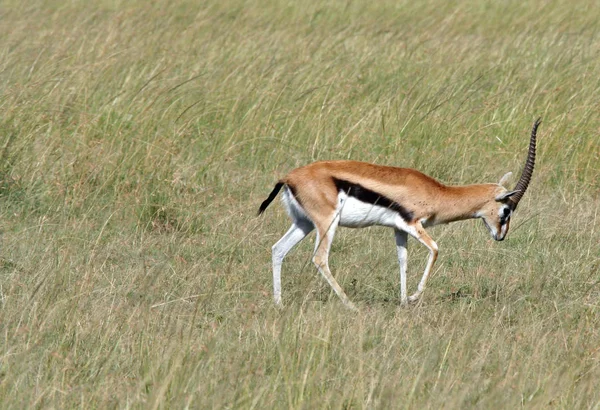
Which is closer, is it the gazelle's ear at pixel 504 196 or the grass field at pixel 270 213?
the grass field at pixel 270 213

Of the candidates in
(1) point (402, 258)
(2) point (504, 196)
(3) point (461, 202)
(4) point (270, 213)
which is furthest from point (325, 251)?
(4) point (270, 213)

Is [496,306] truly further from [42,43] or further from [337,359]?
[42,43]

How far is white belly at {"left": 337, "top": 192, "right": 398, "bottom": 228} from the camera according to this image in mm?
5496

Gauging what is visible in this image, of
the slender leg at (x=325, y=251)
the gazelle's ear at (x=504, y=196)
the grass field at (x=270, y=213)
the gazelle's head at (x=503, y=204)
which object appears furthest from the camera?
the gazelle's head at (x=503, y=204)

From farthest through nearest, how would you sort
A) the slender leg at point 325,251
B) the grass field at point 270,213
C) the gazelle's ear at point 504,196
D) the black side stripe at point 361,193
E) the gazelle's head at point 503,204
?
the gazelle's head at point 503,204 < the gazelle's ear at point 504,196 < the black side stripe at point 361,193 < the slender leg at point 325,251 < the grass field at point 270,213

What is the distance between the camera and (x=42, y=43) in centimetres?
944

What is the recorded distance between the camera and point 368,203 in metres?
5.50

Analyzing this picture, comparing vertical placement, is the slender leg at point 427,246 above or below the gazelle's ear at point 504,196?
below

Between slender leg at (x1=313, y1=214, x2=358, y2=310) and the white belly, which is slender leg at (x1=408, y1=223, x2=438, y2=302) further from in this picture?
slender leg at (x1=313, y1=214, x2=358, y2=310)

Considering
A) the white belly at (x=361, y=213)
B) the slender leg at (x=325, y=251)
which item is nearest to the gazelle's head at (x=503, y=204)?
the white belly at (x=361, y=213)

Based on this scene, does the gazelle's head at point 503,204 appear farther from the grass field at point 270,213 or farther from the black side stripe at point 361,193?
the black side stripe at point 361,193

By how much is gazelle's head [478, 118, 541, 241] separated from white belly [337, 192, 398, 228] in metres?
0.61

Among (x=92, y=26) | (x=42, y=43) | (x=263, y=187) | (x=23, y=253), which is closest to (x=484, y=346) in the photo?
(x=23, y=253)

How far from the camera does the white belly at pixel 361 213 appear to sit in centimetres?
550
